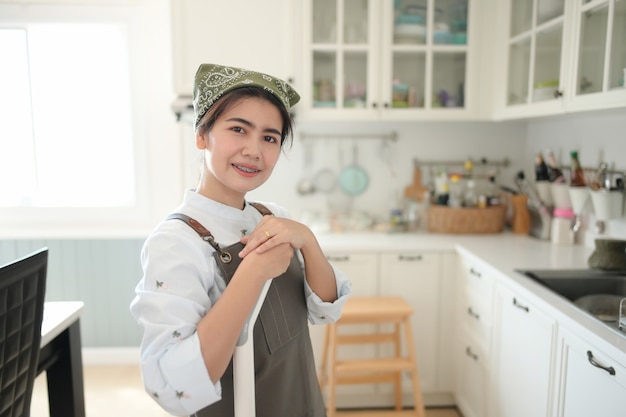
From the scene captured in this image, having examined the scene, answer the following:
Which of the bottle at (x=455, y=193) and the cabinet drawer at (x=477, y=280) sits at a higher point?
the bottle at (x=455, y=193)

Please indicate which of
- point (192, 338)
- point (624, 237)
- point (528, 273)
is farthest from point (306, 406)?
point (624, 237)

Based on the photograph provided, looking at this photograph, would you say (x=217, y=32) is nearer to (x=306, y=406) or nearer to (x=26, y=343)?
(x=26, y=343)

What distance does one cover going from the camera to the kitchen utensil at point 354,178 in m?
2.68

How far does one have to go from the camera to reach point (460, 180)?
102 inches

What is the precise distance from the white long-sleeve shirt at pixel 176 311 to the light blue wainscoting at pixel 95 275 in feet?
6.59

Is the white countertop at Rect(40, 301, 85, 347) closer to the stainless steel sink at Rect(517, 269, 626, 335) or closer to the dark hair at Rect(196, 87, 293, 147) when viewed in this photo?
the dark hair at Rect(196, 87, 293, 147)

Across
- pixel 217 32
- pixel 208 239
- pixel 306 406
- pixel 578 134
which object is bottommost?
pixel 306 406

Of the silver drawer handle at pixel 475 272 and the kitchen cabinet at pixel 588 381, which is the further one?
the silver drawer handle at pixel 475 272

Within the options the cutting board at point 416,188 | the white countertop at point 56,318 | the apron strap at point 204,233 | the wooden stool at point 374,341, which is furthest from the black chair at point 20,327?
the cutting board at point 416,188

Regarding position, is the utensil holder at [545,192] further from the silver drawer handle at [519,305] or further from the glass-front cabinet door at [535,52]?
the silver drawer handle at [519,305]

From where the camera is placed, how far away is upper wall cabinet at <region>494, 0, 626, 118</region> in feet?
4.96

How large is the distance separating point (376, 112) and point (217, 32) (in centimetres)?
90

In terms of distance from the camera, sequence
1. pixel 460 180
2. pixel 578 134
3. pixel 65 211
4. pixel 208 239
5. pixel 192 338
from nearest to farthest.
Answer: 1. pixel 192 338
2. pixel 208 239
3. pixel 578 134
4. pixel 460 180
5. pixel 65 211

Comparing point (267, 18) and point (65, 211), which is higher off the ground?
point (267, 18)
